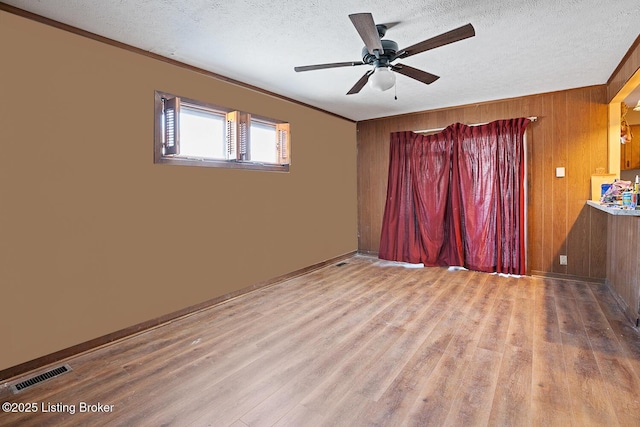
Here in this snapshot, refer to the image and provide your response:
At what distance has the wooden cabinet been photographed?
535 cm

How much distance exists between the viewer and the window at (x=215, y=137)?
3066mm

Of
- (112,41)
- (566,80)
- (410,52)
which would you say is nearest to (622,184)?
(566,80)

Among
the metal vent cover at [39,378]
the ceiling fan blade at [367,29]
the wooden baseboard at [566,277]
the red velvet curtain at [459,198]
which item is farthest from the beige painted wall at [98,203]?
the wooden baseboard at [566,277]

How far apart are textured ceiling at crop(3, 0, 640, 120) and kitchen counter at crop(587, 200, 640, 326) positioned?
1546 mm

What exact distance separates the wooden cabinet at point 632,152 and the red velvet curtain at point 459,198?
2.52 m

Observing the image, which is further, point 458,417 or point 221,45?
point 221,45

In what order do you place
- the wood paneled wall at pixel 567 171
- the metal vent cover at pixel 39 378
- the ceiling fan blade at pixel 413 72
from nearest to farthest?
the metal vent cover at pixel 39 378
the ceiling fan blade at pixel 413 72
the wood paneled wall at pixel 567 171

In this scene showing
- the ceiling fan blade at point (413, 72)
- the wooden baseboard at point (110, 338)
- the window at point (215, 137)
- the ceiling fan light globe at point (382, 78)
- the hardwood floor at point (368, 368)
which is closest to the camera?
the hardwood floor at point (368, 368)

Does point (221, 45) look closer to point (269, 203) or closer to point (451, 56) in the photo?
point (269, 203)

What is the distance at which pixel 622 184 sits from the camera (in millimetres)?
3428

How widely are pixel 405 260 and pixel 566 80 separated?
3250 millimetres

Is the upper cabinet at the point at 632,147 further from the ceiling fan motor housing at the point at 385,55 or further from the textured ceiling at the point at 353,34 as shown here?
the ceiling fan motor housing at the point at 385,55

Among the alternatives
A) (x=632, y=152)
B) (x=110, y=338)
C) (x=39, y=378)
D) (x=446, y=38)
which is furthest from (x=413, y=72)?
(x=632, y=152)

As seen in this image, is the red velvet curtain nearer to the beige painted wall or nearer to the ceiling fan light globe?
the beige painted wall
